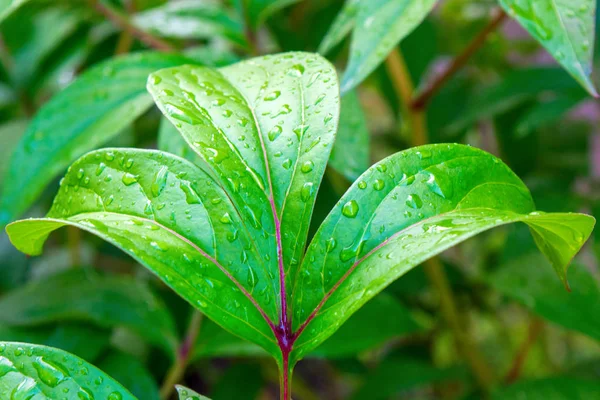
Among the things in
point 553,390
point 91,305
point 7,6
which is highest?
point 7,6

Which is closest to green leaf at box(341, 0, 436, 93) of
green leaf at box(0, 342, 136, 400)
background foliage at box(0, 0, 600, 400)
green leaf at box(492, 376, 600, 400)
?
background foliage at box(0, 0, 600, 400)

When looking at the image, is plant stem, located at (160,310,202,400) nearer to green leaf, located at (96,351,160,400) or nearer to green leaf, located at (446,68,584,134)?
green leaf, located at (96,351,160,400)

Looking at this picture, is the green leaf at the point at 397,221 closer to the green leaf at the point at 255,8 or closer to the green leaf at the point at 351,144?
the green leaf at the point at 351,144

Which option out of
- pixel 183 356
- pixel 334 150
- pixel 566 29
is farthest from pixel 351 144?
pixel 183 356

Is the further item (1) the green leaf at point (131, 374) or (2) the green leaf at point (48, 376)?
(1) the green leaf at point (131, 374)

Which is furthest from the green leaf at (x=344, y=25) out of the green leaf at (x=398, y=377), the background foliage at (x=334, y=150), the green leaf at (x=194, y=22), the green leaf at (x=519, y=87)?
the green leaf at (x=398, y=377)

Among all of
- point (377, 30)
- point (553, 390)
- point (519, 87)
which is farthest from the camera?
point (519, 87)

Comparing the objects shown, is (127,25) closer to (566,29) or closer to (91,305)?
(91,305)
